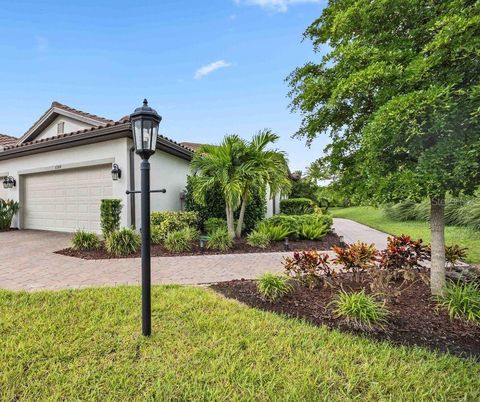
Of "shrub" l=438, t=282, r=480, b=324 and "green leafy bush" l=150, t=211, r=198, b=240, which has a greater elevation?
"green leafy bush" l=150, t=211, r=198, b=240

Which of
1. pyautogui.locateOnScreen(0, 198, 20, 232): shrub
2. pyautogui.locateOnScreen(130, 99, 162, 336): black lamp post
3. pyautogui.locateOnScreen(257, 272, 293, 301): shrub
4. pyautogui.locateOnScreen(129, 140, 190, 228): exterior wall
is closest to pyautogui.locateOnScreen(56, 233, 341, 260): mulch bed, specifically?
pyautogui.locateOnScreen(129, 140, 190, 228): exterior wall

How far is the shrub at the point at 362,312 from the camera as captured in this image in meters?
2.94

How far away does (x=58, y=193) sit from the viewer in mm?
10367

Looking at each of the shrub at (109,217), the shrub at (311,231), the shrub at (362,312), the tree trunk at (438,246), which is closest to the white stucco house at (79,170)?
→ the shrub at (109,217)

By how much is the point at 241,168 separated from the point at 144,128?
16.1ft

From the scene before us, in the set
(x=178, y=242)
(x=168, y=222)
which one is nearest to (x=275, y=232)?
(x=178, y=242)

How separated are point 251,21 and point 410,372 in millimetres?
9426

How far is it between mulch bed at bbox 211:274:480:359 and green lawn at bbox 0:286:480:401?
0.76 feet

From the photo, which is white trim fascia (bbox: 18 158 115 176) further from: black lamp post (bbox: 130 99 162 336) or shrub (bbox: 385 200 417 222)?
shrub (bbox: 385 200 417 222)

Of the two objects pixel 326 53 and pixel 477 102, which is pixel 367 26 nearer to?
pixel 326 53

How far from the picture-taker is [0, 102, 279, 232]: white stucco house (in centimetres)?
823

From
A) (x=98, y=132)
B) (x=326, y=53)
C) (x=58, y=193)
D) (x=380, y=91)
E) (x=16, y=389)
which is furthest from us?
(x=58, y=193)

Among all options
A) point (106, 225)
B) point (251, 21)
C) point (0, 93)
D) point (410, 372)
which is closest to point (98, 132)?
point (106, 225)

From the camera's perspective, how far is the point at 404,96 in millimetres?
2555
